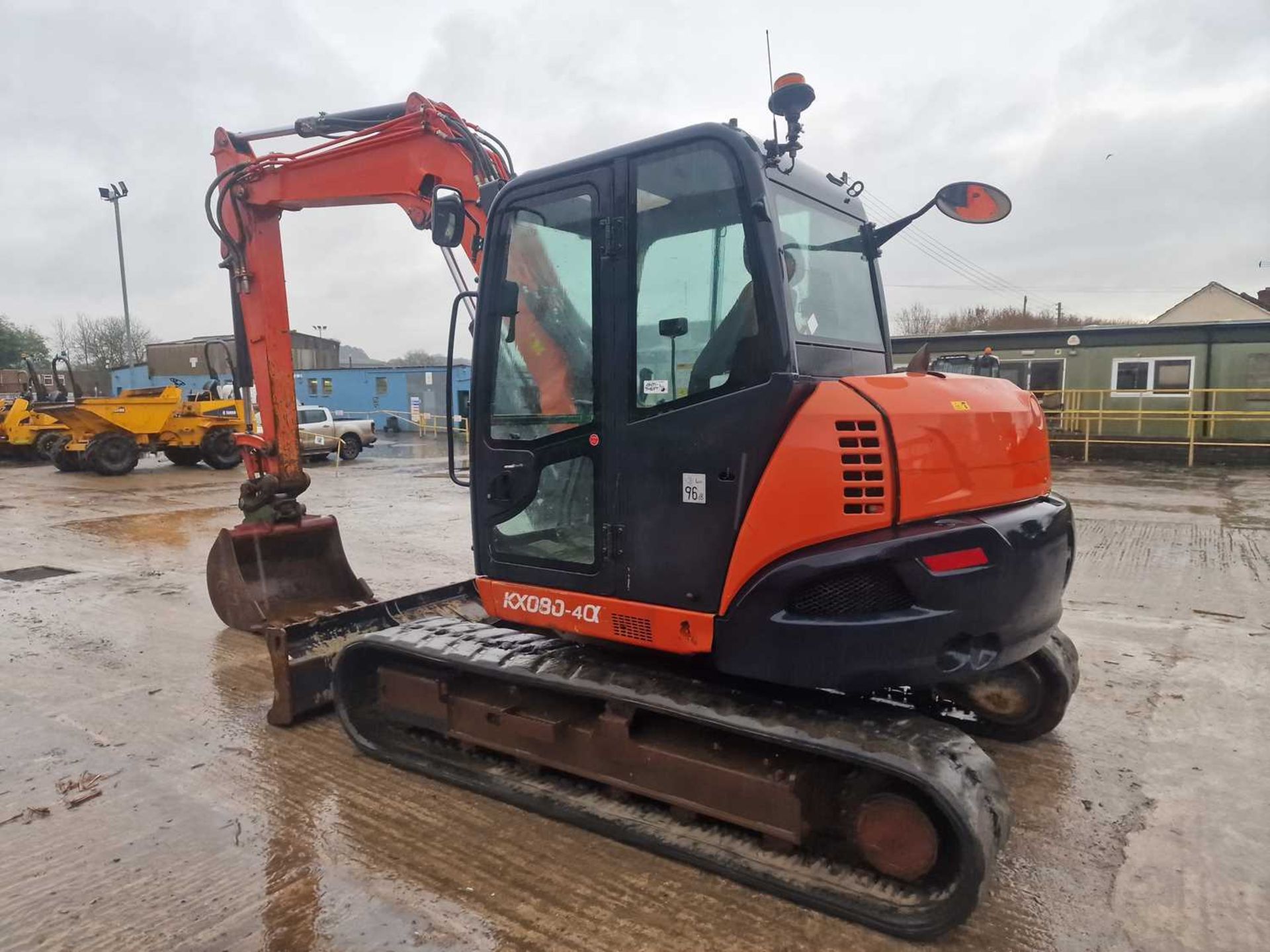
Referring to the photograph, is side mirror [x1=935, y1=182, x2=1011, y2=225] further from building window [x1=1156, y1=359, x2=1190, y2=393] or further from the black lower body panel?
building window [x1=1156, y1=359, x2=1190, y2=393]

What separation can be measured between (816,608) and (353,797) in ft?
7.34

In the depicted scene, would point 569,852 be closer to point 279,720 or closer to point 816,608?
point 816,608

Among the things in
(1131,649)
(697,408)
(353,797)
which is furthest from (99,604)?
(1131,649)

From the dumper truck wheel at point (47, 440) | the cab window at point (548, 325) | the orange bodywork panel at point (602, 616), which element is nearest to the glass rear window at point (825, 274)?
the cab window at point (548, 325)

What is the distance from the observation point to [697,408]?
2.99 m

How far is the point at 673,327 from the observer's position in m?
3.08

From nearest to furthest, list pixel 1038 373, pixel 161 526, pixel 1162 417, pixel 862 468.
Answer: pixel 862 468
pixel 161 526
pixel 1162 417
pixel 1038 373

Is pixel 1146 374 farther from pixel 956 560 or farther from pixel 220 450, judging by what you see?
pixel 220 450

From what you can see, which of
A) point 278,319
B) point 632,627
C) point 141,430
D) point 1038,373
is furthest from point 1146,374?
point 141,430

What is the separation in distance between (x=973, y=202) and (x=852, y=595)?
66.7 inches

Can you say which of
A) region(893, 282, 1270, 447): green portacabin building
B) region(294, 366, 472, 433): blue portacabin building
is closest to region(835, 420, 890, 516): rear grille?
region(893, 282, 1270, 447): green portacabin building

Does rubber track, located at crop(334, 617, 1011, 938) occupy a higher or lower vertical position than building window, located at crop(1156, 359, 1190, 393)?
lower

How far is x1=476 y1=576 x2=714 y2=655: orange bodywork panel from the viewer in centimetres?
308

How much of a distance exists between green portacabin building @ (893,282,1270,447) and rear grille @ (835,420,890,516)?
590 inches
